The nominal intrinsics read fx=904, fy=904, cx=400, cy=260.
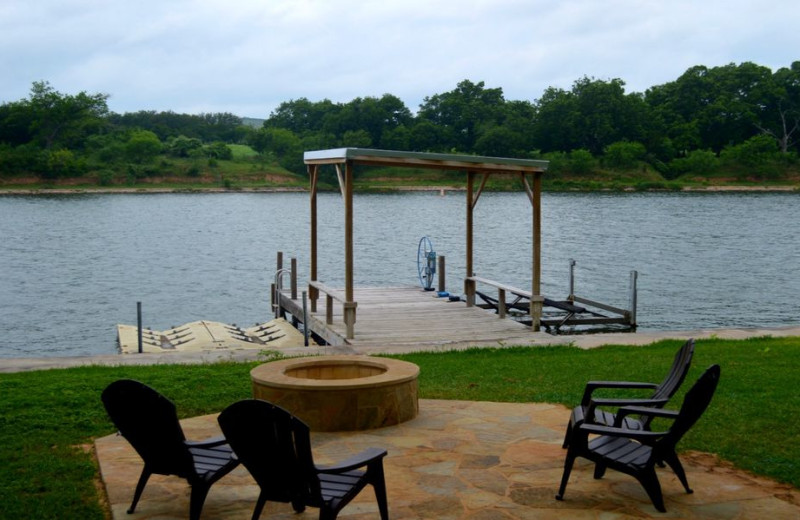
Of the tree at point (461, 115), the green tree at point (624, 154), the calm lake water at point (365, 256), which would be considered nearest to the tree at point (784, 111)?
the green tree at point (624, 154)

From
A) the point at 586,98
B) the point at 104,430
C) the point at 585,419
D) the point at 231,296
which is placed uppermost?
the point at 586,98

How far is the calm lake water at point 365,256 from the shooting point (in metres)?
25.8

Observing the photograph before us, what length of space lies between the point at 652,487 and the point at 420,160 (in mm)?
9013

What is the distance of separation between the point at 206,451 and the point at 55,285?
28.7m

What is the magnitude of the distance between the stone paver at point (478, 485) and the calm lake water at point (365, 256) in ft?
48.4

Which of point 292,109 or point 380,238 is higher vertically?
point 292,109

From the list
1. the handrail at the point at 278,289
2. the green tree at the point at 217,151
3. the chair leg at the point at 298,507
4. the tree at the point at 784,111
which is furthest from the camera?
the tree at the point at 784,111

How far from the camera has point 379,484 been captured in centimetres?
507

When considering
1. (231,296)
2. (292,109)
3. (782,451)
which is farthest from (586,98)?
(782,451)

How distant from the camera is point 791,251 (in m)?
43.5

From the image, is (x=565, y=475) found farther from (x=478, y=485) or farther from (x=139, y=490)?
(x=139, y=490)

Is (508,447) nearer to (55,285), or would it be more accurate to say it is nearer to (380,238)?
(55,285)

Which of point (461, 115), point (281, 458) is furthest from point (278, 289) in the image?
point (461, 115)

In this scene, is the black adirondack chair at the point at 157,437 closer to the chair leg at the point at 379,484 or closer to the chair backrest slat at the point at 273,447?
the chair backrest slat at the point at 273,447
